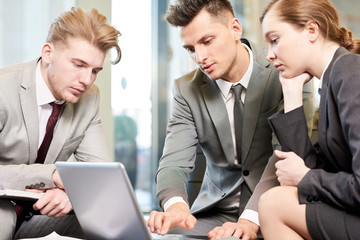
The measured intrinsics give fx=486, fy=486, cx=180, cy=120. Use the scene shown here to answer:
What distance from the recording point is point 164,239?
152 centimetres

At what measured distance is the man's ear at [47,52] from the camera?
Answer: 200 cm

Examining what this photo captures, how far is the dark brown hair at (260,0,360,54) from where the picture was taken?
1513 mm

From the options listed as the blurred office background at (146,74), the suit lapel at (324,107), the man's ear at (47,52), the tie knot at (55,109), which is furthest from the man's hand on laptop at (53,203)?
the blurred office background at (146,74)

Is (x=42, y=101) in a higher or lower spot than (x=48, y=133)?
higher

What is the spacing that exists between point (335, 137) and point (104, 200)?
663mm

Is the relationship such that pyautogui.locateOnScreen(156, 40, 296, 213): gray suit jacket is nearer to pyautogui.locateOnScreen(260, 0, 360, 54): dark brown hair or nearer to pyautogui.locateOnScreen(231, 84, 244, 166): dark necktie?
pyautogui.locateOnScreen(231, 84, 244, 166): dark necktie

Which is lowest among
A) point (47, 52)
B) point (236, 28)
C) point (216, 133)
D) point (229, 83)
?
point (216, 133)

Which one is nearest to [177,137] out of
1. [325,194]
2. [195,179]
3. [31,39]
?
[195,179]

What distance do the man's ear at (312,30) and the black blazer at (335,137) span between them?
9cm

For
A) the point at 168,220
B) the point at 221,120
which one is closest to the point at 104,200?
the point at 168,220

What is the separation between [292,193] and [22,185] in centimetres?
102

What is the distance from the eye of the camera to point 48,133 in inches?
79.0

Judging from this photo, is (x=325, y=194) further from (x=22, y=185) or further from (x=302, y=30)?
(x=22, y=185)

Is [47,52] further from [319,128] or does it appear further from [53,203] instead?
[319,128]
